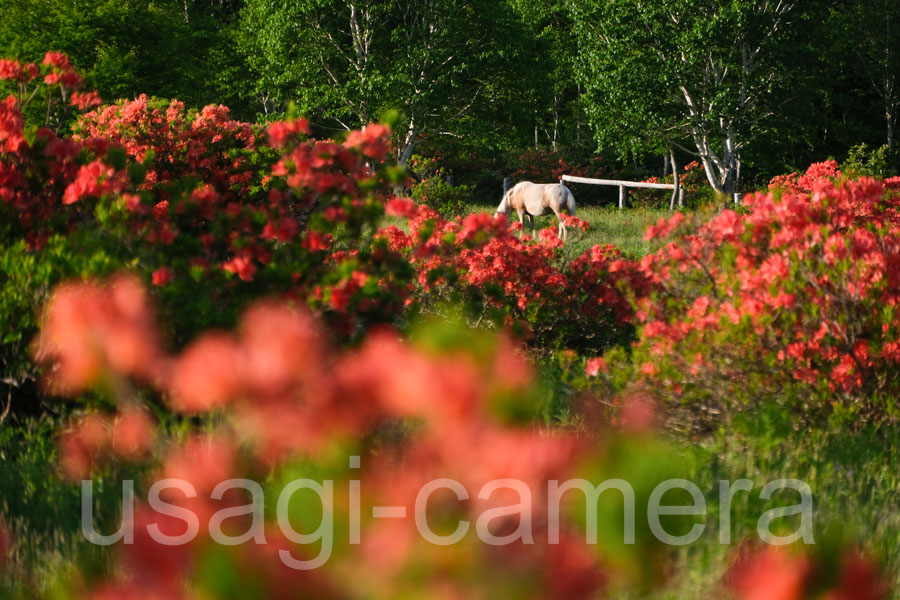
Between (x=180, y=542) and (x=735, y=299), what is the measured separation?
169 inches

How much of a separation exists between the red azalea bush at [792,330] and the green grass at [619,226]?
23.5ft

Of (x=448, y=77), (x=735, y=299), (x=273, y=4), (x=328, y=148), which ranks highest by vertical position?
(x=273, y=4)

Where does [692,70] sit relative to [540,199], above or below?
above

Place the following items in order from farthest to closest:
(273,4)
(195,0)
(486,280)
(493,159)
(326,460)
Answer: (195,0)
(493,159)
(273,4)
(486,280)
(326,460)

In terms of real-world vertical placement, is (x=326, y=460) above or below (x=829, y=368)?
above

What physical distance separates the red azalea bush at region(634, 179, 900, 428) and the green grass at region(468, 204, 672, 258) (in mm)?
7158

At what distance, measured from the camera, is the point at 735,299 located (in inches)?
203

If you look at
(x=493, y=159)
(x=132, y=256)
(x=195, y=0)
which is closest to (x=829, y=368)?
(x=132, y=256)

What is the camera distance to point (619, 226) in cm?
1966

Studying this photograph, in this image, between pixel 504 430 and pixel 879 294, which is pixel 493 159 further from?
pixel 504 430

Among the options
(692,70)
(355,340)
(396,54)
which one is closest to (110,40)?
(396,54)

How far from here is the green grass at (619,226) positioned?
592 inches

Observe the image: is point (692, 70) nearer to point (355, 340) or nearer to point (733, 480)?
point (355, 340)

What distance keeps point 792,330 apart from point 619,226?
14.7 m
